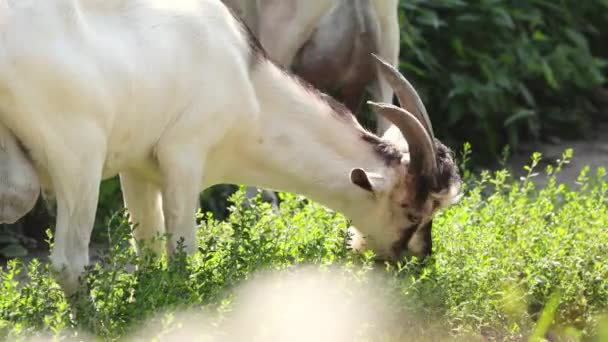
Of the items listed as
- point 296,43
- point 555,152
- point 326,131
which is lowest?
point 555,152

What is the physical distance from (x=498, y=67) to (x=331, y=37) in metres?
3.10

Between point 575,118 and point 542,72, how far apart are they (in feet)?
2.11

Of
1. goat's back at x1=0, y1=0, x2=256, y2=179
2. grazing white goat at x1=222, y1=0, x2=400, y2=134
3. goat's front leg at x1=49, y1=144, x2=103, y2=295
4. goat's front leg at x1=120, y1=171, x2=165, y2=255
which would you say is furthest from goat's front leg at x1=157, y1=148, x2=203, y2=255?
grazing white goat at x1=222, y1=0, x2=400, y2=134

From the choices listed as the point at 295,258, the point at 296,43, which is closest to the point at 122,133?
the point at 295,258

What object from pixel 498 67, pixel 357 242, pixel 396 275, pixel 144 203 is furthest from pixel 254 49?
pixel 498 67

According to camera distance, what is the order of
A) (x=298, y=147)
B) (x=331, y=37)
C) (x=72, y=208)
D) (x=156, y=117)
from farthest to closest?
(x=331, y=37), (x=298, y=147), (x=156, y=117), (x=72, y=208)

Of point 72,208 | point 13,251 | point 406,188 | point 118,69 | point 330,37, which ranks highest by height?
point 118,69

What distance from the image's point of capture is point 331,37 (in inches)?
325

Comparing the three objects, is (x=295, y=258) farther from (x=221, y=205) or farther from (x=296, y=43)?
(x=221, y=205)

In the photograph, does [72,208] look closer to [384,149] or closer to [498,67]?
[384,149]

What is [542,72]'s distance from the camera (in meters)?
11.2

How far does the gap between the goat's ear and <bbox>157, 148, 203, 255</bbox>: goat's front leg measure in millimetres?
735

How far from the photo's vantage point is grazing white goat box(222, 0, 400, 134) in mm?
8086

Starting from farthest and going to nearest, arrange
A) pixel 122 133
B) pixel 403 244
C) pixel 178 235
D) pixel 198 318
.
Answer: pixel 403 244, pixel 178 235, pixel 122 133, pixel 198 318
